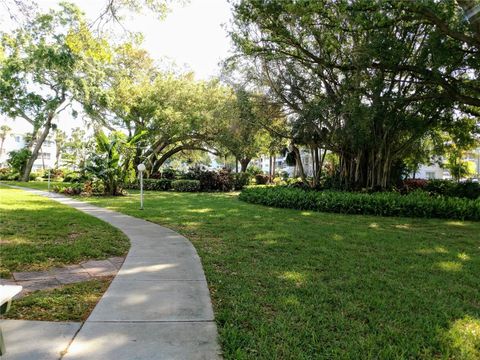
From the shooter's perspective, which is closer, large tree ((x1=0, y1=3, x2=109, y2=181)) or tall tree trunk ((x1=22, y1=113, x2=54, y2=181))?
large tree ((x1=0, y1=3, x2=109, y2=181))

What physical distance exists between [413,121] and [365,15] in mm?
6397

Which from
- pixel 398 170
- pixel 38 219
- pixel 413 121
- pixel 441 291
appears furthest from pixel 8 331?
pixel 398 170

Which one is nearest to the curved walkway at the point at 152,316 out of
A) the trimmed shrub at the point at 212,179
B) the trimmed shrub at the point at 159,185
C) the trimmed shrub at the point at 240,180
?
the trimmed shrub at the point at 212,179

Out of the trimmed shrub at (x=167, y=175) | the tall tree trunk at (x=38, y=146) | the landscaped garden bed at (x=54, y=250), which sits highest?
the tall tree trunk at (x=38, y=146)

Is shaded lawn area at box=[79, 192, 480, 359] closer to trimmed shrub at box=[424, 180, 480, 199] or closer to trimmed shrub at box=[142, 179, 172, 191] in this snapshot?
trimmed shrub at box=[424, 180, 480, 199]

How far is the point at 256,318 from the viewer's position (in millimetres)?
3225

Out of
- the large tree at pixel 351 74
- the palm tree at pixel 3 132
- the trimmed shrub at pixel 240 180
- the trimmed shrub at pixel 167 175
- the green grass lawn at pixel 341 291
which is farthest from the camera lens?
the palm tree at pixel 3 132

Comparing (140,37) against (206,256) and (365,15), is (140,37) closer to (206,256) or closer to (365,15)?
(365,15)

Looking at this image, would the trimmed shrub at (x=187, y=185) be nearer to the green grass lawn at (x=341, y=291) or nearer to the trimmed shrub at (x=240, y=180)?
the trimmed shrub at (x=240, y=180)

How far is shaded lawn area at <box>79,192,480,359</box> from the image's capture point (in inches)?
110

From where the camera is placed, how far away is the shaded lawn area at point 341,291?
2.80 metres

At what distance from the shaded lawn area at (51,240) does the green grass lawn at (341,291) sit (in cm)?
145

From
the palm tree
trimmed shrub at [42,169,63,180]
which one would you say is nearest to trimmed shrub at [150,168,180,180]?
trimmed shrub at [42,169,63,180]

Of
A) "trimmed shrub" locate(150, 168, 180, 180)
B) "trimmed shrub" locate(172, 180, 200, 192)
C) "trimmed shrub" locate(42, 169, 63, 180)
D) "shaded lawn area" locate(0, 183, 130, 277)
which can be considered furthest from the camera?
"trimmed shrub" locate(42, 169, 63, 180)
